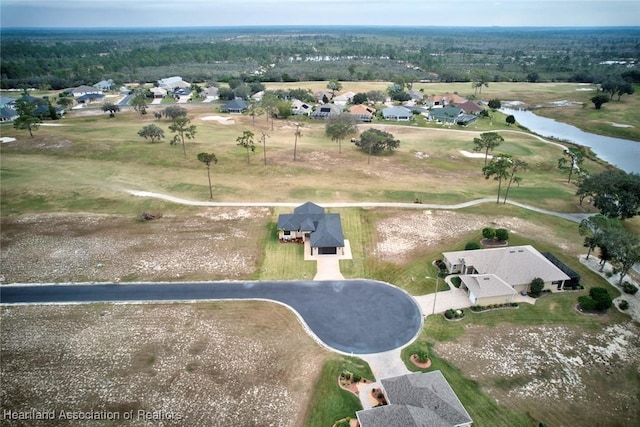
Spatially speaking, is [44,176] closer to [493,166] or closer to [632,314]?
[493,166]

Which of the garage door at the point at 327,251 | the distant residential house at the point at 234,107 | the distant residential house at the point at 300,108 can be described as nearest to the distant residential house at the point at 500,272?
the garage door at the point at 327,251

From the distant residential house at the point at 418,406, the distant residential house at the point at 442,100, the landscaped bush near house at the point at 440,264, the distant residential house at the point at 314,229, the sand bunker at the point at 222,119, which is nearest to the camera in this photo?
the distant residential house at the point at 418,406

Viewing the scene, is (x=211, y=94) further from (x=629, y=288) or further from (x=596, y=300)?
(x=629, y=288)

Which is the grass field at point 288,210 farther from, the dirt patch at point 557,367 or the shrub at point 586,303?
the shrub at point 586,303

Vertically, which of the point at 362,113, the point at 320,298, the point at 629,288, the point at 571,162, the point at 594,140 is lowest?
the point at 320,298

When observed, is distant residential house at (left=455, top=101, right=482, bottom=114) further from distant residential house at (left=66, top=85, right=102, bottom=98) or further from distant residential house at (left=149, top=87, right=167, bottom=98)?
distant residential house at (left=66, top=85, right=102, bottom=98)

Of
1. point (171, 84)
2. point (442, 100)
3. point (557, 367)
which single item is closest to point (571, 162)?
point (442, 100)
